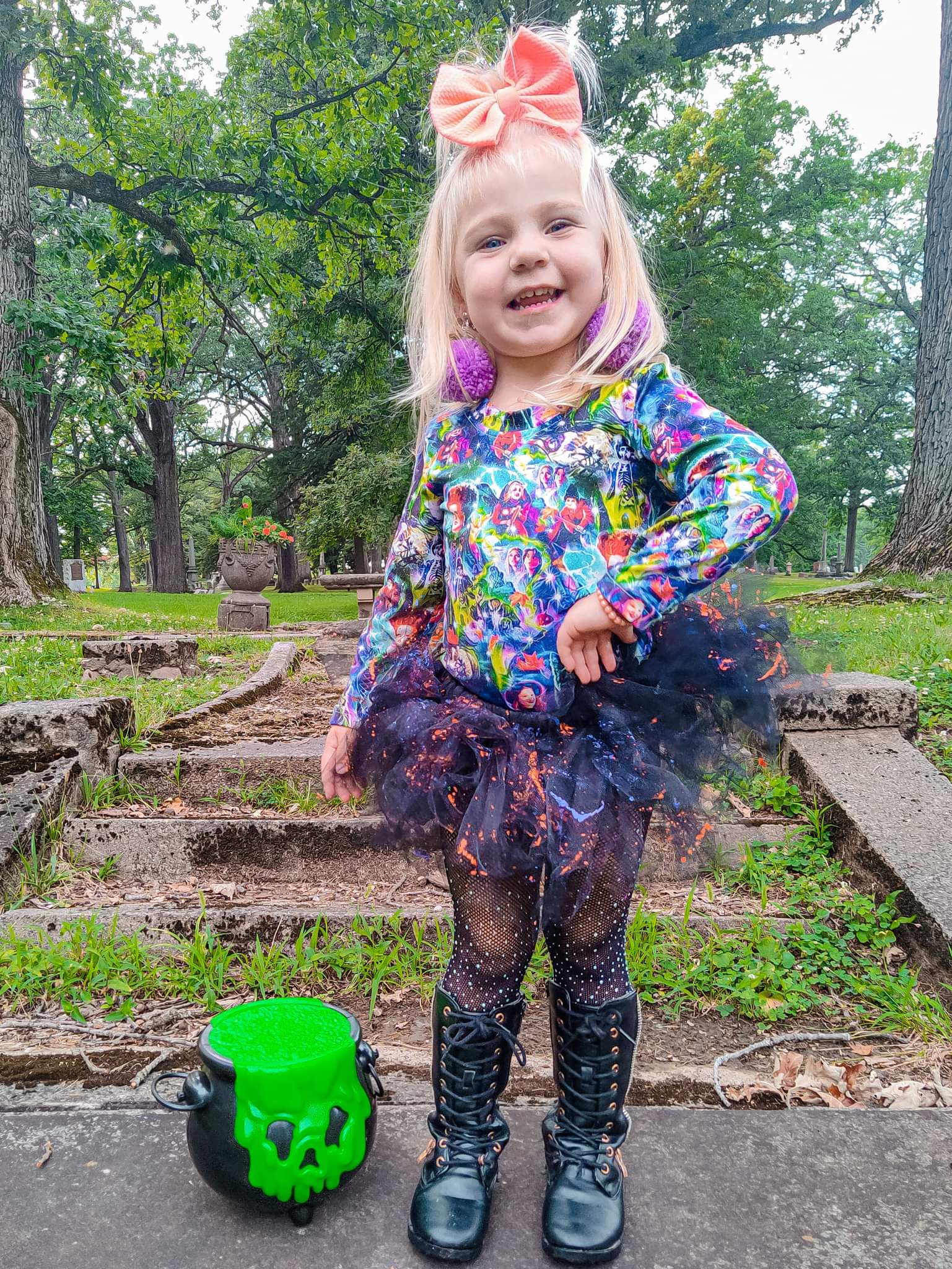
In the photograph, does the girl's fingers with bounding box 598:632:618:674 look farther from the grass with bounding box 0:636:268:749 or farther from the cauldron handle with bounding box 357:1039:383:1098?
the grass with bounding box 0:636:268:749

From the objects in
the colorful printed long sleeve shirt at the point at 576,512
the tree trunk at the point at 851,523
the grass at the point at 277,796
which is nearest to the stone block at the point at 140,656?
the grass at the point at 277,796

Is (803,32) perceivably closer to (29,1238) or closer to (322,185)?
(322,185)

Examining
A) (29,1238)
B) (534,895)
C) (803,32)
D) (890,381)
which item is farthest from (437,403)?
(890,381)

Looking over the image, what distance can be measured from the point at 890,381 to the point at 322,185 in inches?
956

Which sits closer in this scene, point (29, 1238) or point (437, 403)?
point (29, 1238)

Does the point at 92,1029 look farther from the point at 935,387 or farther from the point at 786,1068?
the point at 935,387

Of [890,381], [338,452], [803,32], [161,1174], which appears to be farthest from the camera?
[890,381]

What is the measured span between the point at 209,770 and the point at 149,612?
9997 mm

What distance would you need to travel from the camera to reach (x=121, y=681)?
16.9 feet

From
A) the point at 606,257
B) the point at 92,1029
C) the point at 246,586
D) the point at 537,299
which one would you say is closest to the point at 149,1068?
the point at 92,1029

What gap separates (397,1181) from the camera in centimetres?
161

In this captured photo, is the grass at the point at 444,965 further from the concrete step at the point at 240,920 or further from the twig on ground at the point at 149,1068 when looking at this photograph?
the twig on ground at the point at 149,1068

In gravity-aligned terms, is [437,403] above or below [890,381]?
below

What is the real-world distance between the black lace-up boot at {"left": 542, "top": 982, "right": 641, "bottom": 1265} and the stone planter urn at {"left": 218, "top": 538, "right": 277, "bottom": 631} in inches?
407
